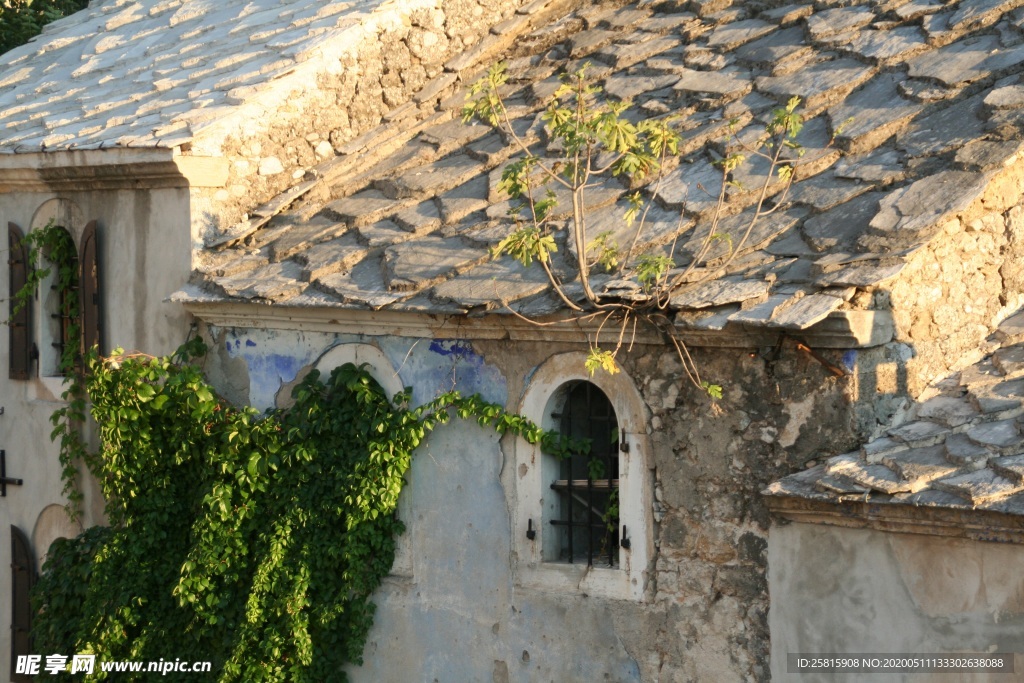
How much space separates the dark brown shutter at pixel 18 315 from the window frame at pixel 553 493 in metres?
4.46

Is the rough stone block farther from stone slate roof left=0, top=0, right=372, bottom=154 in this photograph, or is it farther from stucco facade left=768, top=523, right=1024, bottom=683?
stucco facade left=768, top=523, right=1024, bottom=683

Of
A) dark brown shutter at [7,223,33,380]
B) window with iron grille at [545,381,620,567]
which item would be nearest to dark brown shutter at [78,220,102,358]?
dark brown shutter at [7,223,33,380]

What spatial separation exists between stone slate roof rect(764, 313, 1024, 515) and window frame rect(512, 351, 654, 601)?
34.4 inches

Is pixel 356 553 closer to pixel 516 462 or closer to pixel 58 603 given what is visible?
pixel 516 462

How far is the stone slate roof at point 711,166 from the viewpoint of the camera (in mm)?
5980

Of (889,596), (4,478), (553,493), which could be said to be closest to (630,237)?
(553,493)

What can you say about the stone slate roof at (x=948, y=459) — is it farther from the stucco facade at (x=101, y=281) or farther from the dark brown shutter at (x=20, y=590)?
the dark brown shutter at (x=20, y=590)

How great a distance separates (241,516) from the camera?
7574 mm

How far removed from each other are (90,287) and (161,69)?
178cm

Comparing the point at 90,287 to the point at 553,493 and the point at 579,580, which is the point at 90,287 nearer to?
the point at 553,493

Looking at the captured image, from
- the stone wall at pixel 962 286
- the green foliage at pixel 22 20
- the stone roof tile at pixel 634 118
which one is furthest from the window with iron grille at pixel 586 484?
the green foliage at pixel 22 20

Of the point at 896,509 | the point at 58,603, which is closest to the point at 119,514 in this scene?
the point at 58,603

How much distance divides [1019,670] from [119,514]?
213 inches

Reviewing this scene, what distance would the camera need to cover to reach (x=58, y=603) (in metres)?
8.51
